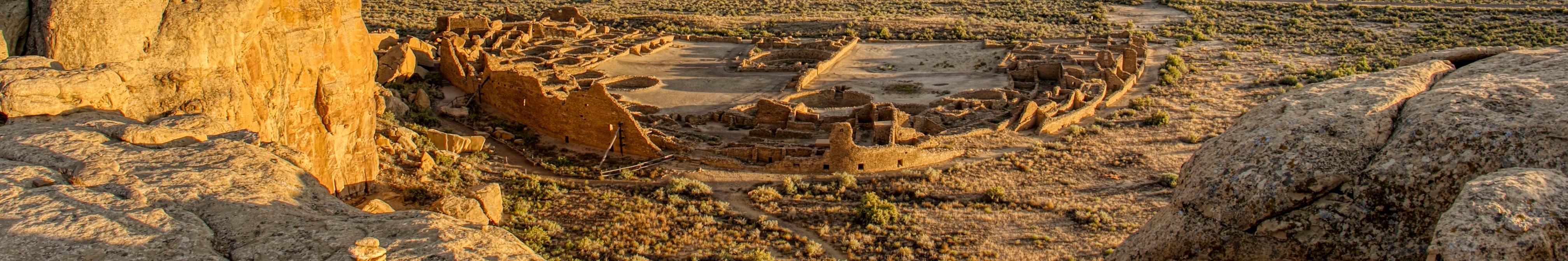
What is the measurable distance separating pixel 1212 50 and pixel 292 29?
1527 inches

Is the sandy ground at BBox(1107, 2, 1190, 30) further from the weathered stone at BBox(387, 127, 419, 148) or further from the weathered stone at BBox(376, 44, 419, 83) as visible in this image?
the weathered stone at BBox(387, 127, 419, 148)

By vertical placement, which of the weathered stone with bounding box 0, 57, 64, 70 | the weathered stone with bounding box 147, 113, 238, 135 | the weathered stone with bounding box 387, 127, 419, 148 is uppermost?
the weathered stone with bounding box 0, 57, 64, 70

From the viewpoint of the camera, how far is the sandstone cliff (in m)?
12.7

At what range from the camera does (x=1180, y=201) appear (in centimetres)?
858

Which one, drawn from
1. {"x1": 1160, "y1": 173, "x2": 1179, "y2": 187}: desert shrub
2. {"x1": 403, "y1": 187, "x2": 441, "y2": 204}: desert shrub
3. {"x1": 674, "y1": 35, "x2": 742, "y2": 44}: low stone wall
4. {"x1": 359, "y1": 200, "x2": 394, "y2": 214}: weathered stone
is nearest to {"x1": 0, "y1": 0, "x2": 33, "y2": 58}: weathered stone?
{"x1": 359, "y1": 200, "x2": 394, "y2": 214}: weathered stone

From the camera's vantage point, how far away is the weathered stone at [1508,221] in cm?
645

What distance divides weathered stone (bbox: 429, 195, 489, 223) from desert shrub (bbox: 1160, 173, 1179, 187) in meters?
13.7

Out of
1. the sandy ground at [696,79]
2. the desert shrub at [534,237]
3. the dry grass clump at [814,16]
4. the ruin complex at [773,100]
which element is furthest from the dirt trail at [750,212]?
the dry grass clump at [814,16]

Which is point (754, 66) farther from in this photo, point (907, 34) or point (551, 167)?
point (551, 167)

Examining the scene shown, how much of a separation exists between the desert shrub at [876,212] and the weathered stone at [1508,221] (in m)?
13.3

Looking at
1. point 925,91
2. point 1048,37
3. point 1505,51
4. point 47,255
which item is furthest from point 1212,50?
point 47,255

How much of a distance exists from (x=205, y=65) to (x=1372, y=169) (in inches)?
510

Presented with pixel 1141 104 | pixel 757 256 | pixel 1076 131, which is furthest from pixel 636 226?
pixel 1141 104

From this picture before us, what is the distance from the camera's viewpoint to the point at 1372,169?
25.1ft
